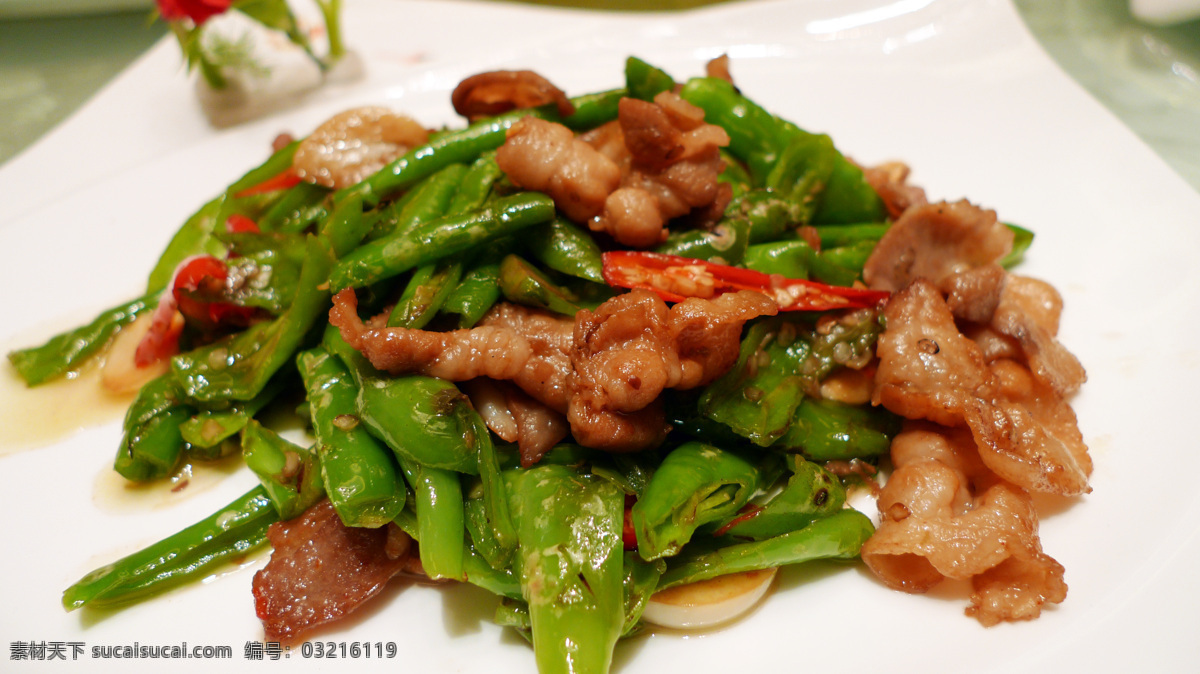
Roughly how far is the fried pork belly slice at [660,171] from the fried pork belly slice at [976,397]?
90 cm

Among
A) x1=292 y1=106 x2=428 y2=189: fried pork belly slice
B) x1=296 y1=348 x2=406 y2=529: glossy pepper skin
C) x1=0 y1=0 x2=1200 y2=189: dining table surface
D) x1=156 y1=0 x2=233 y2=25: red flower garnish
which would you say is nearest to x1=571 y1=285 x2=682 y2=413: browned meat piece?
x1=296 y1=348 x2=406 y2=529: glossy pepper skin

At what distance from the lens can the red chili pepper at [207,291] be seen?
10.4ft

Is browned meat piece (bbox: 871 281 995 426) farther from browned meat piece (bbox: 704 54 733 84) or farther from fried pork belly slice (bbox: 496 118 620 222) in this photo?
browned meat piece (bbox: 704 54 733 84)

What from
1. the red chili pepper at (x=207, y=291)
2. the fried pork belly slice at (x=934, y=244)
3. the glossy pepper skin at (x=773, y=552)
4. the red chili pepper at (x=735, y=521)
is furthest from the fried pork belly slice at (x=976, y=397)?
the red chili pepper at (x=207, y=291)

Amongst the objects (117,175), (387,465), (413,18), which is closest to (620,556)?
(387,465)

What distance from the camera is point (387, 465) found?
8.23 ft

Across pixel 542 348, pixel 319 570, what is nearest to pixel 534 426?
pixel 542 348

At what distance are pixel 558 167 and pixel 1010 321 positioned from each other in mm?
1914

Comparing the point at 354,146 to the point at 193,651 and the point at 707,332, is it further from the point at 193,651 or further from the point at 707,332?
the point at 193,651

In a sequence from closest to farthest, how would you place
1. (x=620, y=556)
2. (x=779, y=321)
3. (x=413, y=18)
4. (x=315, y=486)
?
1. (x=620, y=556)
2. (x=315, y=486)
3. (x=779, y=321)
4. (x=413, y=18)

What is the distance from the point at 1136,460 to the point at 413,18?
5.77 m

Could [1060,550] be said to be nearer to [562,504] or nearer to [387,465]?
[562,504]

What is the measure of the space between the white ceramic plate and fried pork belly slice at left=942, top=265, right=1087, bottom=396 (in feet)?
0.80

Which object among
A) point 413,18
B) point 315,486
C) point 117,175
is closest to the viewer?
point 315,486
